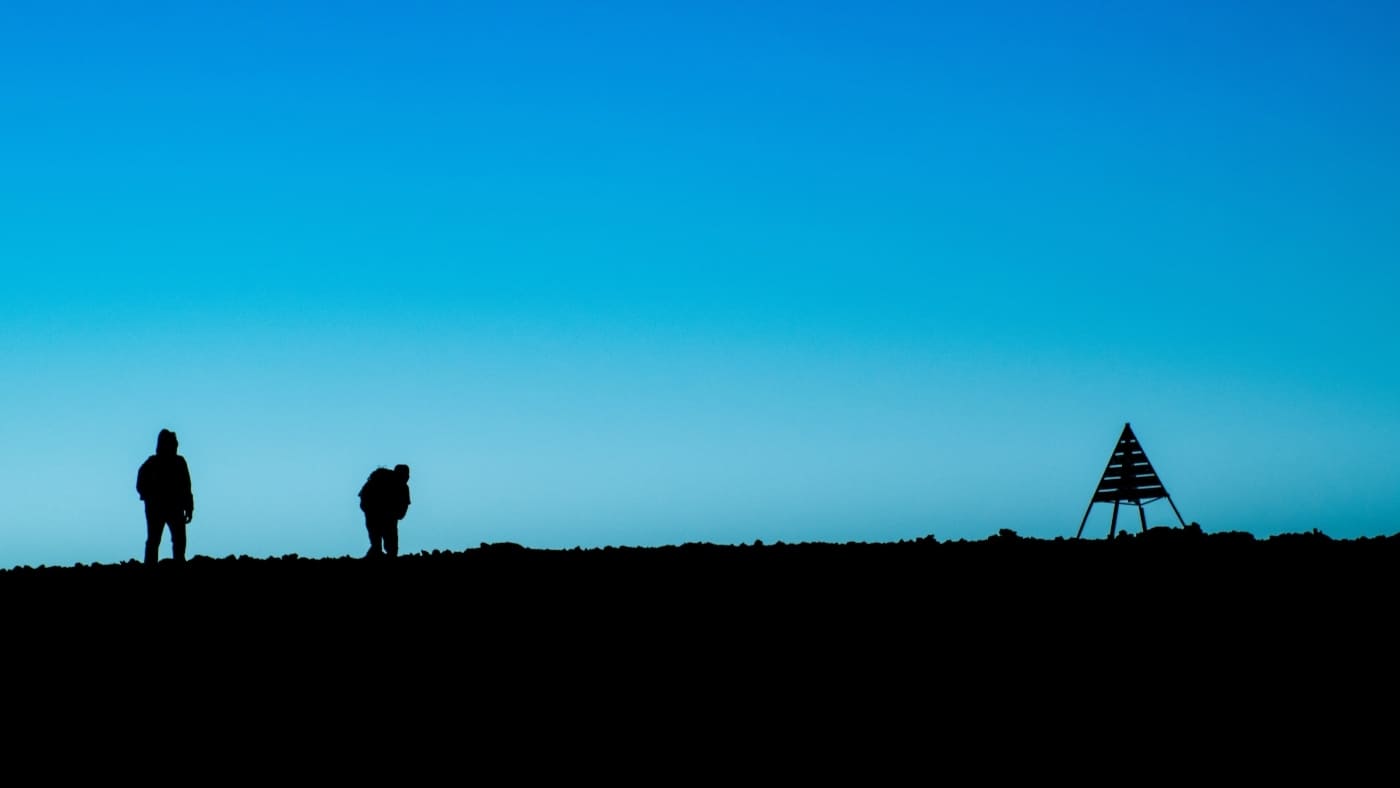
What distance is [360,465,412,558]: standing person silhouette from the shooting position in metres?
20.6

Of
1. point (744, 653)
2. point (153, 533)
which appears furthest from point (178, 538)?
point (744, 653)

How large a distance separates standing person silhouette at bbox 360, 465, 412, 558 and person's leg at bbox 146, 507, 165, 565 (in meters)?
3.30

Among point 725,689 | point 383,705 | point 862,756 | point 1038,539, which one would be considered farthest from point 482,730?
point 1038,539

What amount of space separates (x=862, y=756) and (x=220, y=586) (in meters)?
8.10

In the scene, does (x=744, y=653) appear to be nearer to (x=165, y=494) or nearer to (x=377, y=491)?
(x=165, y=494)

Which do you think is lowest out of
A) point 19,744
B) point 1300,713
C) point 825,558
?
point 1300,713

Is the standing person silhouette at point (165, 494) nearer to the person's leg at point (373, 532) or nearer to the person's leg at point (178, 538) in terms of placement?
the person's leg at point (178, 538)

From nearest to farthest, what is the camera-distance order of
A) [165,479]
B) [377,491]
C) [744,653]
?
[744,653], [165,479], [377,491]

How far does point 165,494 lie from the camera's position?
1758cm

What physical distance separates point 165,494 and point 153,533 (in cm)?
50

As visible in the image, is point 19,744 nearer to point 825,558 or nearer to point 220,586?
point 220,586

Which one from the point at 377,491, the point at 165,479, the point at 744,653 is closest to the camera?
the point at 744,653

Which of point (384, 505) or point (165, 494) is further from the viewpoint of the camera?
point (384, 505)

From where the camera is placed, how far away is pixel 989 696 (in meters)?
8.74
